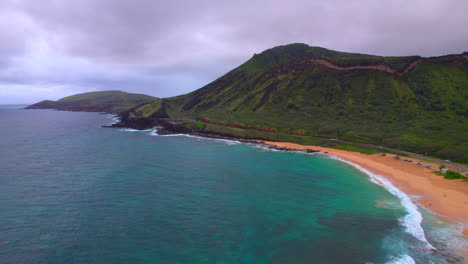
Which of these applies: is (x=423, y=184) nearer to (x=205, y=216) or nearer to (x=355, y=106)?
(x=205, y=216)

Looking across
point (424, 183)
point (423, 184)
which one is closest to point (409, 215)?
point (423, 184)

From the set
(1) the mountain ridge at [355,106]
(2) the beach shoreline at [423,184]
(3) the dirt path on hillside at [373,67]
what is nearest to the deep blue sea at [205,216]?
(2) the beach shoreline at [423,184]

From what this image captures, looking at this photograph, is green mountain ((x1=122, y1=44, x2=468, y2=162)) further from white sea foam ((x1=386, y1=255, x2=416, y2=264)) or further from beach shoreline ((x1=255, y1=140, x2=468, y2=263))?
white sea foam ((x1=386, y1=255, x2=416, y2=264))

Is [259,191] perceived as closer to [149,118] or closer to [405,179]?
[405,179]

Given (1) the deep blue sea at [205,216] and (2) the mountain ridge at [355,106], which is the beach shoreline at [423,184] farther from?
(2) the mountain ridge at [355,106]

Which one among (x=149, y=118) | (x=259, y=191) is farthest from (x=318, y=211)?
(x=149, y=118)

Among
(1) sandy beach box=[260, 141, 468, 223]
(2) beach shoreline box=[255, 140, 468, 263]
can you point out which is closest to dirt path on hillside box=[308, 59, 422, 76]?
(2) beach shoreline box=[255, 140, 468, 263]
